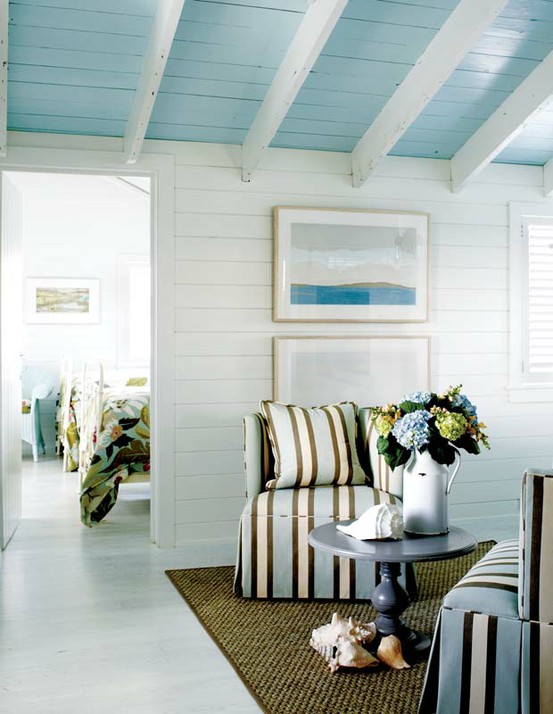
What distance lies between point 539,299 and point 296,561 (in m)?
2.71

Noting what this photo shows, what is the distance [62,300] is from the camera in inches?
324

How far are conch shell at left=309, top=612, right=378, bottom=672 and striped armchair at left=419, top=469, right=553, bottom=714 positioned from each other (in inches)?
17.4

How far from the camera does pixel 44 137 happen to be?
175 inches

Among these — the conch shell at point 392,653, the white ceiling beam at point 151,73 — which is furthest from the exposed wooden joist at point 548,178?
the conch shell at point 392,653

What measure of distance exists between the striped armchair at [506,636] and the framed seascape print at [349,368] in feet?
8.11

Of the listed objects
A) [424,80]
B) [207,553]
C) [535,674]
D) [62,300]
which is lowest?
[207,553]

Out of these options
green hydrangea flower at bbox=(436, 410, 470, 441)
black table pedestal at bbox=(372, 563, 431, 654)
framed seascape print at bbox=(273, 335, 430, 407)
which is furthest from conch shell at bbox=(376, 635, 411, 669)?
framed seascape print at bbox=(273, 335, 430, 407)

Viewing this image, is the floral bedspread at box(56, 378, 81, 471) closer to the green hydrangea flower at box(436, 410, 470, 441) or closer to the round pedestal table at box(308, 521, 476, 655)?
the round pedestal table at box(308, 521, 476, 655)

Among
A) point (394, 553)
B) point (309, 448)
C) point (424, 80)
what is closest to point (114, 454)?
point (309, 448)

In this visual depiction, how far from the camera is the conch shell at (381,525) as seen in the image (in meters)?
2.99

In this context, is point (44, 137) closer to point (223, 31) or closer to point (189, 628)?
point (223, 31)

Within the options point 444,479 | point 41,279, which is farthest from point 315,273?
point 41,279

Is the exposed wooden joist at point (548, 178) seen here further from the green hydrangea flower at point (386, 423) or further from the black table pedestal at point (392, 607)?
the black table pedestal at point (392, 607)

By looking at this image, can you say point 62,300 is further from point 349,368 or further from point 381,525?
point 381,525
